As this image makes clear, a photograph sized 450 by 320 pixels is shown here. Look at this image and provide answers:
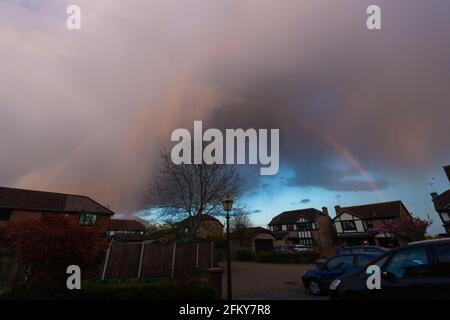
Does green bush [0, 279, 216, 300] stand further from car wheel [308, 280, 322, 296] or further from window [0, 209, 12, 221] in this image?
window [0, 209, 12, 221]

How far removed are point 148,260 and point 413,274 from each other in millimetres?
13595

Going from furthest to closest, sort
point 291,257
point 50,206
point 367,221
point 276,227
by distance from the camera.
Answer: point 276,227 < point 367,221 < point 50,206 < point 291,257

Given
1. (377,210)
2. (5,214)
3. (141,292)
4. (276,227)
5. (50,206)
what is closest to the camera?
(141,292)

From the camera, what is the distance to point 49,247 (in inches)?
301

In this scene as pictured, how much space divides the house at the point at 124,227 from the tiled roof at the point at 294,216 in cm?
3810

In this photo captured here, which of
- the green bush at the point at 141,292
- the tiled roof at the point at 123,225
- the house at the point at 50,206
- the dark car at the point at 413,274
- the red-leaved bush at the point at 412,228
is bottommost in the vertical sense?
the green bush at the point at 141,292

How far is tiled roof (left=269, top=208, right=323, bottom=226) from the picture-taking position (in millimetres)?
55844

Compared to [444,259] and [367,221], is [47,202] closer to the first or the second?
[444,259]

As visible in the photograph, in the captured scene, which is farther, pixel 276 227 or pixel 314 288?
pixel 276 227

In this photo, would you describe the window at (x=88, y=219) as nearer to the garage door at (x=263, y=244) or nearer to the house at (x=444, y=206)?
the garage door at (x=263, y=244)

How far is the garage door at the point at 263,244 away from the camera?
164 feet

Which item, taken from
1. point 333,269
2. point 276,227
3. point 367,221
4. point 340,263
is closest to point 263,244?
point 276,227

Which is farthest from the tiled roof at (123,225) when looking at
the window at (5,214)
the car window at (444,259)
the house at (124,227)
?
the car window at (444,259)

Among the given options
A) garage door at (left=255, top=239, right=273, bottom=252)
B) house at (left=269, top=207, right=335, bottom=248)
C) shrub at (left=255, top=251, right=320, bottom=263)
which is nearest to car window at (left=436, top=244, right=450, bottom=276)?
shrub at (left=255, top=251, right=320, bottom=263)
